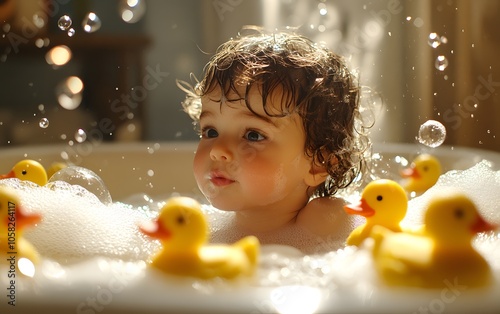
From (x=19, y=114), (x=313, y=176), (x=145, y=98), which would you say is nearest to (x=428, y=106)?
(x=313, y=176)

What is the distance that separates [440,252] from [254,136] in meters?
0.52

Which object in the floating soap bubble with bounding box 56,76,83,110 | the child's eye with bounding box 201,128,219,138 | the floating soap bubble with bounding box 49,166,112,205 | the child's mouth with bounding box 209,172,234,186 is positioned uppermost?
the floating soap bubble with bounding box 56,76,83,110

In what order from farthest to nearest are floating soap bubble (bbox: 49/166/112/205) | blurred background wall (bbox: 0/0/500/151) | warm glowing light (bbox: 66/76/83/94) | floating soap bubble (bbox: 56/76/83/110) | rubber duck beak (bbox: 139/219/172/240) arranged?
warm glowing light (bbox: 66/76/83/94) → floating soap bubble (bbox: 56/76/83/110) → blurred background wall (bbox: 0/0/500/151) → floating soap bubble (bbox: 49/166/112/205) → rubber duck beak (bbox: 139/219/172/240)

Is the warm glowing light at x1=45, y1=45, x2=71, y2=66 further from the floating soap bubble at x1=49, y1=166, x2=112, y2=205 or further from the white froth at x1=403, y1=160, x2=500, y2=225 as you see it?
the white froth at x1=403, y1=160, x2=500, y2=225

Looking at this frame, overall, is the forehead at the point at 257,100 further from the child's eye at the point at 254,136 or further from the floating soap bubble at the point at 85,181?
the floating soap bubble at the point at 85,181

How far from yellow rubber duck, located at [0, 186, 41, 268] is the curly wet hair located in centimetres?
45

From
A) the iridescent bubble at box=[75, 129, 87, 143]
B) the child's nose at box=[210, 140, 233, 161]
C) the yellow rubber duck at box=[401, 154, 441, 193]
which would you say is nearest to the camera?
the child's nose at box=[210, 140, 233, 161]

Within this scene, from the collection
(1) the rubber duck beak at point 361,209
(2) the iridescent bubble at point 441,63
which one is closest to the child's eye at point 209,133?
(1) the rubber duck beak at point 361,209

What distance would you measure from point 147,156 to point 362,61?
2.19 ft

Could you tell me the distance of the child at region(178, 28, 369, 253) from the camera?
3.75ft

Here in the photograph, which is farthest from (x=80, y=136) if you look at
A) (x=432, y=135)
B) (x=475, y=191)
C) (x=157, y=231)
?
(x=157, y=231)

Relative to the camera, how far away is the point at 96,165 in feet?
6.47

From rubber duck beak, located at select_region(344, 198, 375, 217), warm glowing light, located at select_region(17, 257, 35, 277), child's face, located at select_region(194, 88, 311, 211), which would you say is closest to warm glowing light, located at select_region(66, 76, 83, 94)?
child's face, located at select_region(194, 88, 311, 211)

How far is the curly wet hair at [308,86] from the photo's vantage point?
116cm
